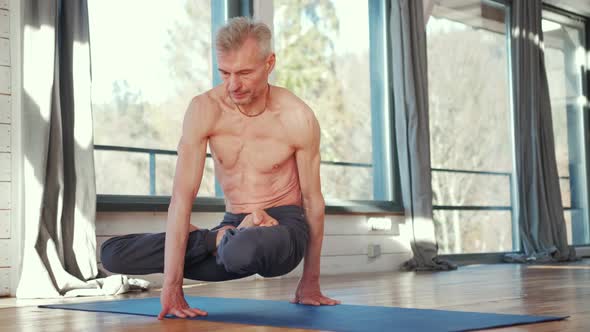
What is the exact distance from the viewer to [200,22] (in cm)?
514

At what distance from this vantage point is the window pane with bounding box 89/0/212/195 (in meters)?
4.64

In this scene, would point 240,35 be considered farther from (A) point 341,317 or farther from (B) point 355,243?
(B) point 355,243

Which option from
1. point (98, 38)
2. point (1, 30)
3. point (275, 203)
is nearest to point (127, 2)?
point (98, 38)

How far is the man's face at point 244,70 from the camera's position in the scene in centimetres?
231

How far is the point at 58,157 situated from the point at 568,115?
588cm

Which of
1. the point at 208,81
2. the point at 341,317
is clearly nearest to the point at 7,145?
the point at 208,81

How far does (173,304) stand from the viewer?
2.37 meters

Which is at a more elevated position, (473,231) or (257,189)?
(257,189)

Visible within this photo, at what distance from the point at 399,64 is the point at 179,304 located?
4.03 m

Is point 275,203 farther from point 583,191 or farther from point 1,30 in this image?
point 583,191

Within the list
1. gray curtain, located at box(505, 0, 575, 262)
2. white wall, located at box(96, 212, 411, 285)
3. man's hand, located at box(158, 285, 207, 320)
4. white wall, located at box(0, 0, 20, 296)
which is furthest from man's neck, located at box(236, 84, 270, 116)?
gray curtain, located at box(505, 0, 575, 262)

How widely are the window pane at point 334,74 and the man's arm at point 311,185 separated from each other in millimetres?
2928

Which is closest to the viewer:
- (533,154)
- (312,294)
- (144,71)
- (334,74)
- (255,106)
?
(255,106)

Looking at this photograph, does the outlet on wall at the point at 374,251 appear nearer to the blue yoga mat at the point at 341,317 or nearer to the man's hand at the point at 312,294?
the blue yoga mat at the point at 341,317
